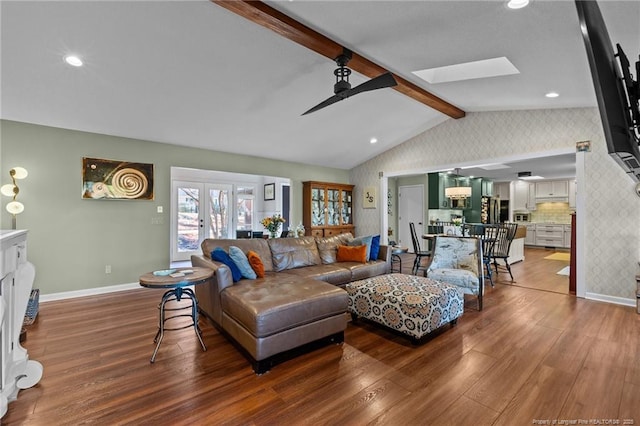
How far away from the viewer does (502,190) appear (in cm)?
1062

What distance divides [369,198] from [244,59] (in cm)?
501

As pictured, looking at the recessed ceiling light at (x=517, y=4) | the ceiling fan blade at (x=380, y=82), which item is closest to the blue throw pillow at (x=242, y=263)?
the ceiling fan blade at (x=380, y=82)

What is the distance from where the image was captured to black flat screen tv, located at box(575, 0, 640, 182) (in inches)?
47.3

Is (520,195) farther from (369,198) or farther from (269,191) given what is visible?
(269,191)

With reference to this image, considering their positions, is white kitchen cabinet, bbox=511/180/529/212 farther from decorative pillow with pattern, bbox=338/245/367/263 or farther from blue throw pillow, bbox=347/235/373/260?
decorative pillow with pattern, bbox=338/245/367/263

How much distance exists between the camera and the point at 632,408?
6.02 ft

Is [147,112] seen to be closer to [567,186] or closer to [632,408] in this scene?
[632,408]

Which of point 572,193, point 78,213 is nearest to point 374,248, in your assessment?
point 78,213

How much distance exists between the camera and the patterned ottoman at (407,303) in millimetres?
2693

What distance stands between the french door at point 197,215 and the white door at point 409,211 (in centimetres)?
504

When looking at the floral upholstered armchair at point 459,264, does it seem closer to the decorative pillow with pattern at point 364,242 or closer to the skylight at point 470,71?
the decorative pillow with pattern at point 364,242

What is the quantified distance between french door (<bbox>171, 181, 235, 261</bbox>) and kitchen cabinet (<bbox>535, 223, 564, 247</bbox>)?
32.2 ft

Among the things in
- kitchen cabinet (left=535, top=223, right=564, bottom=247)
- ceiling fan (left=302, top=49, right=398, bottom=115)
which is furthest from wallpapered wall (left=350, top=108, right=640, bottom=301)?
kitchen cabinet (left=535, top=223, right=564, bottom=247)

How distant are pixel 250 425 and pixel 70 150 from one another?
4.68 m
